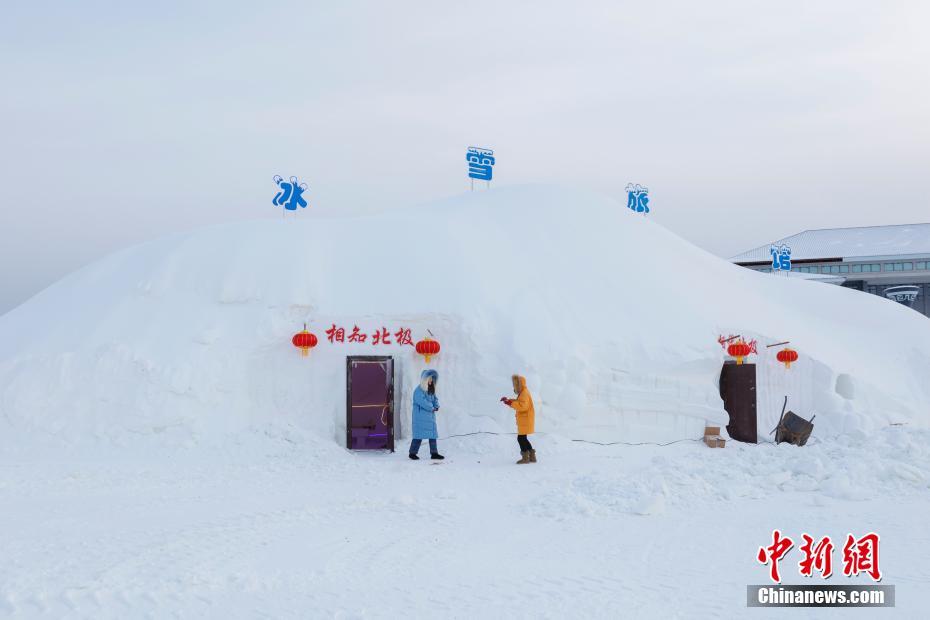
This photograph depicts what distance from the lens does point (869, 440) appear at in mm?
11289

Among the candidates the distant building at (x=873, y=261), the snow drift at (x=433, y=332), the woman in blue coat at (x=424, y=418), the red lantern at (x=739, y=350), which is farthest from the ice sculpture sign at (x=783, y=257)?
the woman in blue coat at (x=424, y=418)

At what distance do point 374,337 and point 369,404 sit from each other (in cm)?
269

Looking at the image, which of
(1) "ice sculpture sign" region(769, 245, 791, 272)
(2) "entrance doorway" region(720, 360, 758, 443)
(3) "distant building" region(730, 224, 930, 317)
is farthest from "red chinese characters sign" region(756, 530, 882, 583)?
(3) "distant building" region(730, 224, 930, 317)

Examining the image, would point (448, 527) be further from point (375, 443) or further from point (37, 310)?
point (37, 310)

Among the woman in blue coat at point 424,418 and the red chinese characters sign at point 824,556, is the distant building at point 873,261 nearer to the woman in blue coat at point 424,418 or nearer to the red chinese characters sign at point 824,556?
the woman in blue coat at point 424,418

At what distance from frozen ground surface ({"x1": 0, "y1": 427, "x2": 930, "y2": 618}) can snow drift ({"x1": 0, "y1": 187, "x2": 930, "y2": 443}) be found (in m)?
1.00

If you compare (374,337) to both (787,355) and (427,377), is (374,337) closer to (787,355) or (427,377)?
(427,377)

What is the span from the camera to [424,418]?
40.6 feet

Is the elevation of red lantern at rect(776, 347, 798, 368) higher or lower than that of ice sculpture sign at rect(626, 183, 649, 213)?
lower

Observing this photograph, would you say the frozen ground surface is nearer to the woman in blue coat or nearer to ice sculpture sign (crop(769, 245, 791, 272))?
the woman in blue coat

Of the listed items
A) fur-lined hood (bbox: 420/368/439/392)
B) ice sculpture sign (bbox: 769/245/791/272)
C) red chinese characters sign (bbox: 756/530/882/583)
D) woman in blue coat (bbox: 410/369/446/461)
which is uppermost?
ice sculpture sign (bbox: 769/245/791/272)

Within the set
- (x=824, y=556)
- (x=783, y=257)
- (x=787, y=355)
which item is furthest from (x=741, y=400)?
(x=783, y=257)

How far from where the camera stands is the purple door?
45.2ft

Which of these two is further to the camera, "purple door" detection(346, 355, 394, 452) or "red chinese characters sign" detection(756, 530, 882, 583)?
"purple door" detection(346, 355, 394, 452)
